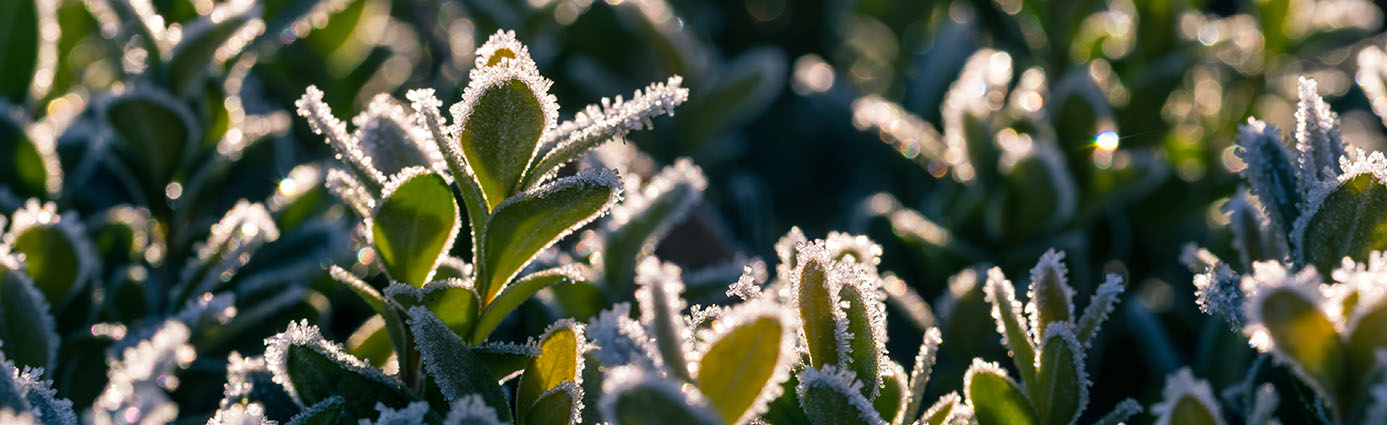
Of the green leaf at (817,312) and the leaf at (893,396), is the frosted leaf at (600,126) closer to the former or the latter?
the green leaf at (817,312)

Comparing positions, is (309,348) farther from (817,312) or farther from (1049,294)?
(1049,294)

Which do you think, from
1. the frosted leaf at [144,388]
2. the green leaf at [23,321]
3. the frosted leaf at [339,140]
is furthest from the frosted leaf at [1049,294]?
the green leaf at [23,321]

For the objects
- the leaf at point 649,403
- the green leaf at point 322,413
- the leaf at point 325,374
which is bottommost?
the leaf at point 649,403

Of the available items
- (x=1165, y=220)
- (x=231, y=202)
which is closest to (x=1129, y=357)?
(x=1165, y=220)

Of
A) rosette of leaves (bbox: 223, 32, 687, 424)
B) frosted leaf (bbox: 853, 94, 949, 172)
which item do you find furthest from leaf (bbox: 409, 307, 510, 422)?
frosted leaf (bbox: 853, 94, 949, 172)

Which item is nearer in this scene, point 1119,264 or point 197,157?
point 197,157

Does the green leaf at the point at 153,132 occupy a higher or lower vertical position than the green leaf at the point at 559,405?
higher

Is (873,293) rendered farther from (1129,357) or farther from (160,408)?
(1129,357)
